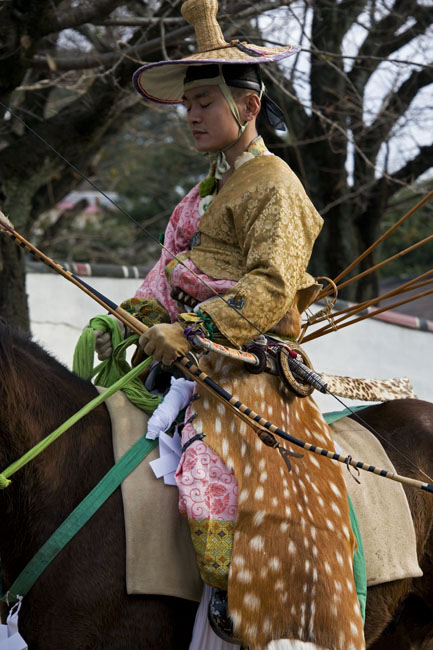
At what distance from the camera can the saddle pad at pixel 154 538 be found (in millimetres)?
2385

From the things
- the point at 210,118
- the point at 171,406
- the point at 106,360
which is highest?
the point at 210,118

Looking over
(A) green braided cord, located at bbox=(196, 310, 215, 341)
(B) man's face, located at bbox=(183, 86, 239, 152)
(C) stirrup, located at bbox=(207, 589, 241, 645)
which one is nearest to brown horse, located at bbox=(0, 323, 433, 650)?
(C) stirrup, located at bbox=(207, 589, 241, 645)

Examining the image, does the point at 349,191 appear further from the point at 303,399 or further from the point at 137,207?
the point at 137,207

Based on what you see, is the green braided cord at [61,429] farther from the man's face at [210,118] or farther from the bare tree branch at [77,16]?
the bare tree branch at [77,16]

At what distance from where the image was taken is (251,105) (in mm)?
2814

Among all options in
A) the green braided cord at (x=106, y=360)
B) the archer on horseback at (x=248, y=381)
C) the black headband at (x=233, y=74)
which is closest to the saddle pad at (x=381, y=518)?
the archer on horseback at (x=248, y=381)

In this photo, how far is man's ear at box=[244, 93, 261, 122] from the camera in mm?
2797

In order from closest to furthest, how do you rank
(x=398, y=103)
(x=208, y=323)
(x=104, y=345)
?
(x=208, y=323)
(x=104, y=345)
(x=398, y=103)

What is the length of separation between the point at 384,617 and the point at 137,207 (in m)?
16.8

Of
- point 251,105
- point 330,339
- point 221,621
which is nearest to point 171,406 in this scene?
point 221,621

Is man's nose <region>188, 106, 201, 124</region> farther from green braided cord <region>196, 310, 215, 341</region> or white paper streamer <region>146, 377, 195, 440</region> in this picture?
white paper streamer <region>146, 377, 195, 440</region>

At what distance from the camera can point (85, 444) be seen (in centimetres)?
251

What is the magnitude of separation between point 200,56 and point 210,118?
210 millimetres

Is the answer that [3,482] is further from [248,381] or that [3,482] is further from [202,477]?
[248,381]
